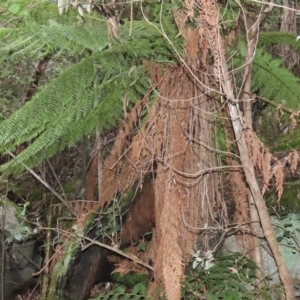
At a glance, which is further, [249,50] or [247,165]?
[249,50]

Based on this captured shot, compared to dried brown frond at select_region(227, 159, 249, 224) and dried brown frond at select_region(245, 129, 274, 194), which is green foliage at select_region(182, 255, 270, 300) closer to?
dried brown frond at select_region(227, 159, 249, 224)

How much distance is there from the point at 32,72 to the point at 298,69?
2367mm

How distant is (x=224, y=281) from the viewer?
6.72 feet

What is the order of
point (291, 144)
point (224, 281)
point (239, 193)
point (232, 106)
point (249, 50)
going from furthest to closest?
point (291, 144) < point (239, 193) < point (224, 281) < point (249, 50) < point (232, 106)

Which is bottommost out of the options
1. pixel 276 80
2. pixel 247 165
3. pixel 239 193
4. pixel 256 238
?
pixel 256 238

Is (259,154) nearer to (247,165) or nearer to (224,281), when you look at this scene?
(247,165)

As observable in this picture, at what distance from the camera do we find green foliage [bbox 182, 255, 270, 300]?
1.96 metres

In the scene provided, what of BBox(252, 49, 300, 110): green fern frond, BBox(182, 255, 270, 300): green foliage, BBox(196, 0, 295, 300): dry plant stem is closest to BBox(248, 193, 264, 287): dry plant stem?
BBox(182, 255, 270, 300): green foliage

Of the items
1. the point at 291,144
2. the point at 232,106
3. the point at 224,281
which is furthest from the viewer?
the point at 291,144

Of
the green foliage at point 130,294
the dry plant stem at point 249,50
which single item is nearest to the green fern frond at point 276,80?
the dry plant stem at point 249,50

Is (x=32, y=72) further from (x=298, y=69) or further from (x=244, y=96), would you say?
(x=244, y=96)

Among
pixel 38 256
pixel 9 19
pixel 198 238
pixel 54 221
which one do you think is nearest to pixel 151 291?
pixel 198 238

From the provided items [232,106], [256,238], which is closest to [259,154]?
[232,106]

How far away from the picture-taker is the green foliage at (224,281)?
Result: 1.96 metres
